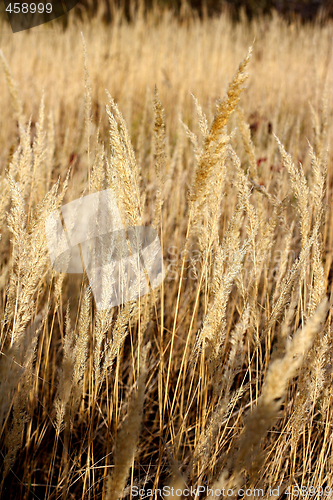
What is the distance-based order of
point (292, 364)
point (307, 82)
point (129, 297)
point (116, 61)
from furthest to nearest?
point (307, 82), point (116, 61), point (129, 297), point (292, 364)

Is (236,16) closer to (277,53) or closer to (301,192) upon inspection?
(277,53)

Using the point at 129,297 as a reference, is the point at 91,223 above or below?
above

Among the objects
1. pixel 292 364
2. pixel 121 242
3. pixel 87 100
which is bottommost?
pixel 292 364

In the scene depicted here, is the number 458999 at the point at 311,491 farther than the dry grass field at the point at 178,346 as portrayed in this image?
Yes

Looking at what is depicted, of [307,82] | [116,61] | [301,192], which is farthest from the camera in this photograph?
[307,82]

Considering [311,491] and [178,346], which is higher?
[178,346]

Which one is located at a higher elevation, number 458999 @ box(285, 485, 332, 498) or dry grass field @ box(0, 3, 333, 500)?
dry grass field @ box(0, 3, 333, 500)

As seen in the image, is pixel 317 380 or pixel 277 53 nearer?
pixel 317 380

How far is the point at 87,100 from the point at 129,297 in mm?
Result: 663

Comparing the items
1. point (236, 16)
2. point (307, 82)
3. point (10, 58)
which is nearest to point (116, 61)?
point (10, 58)

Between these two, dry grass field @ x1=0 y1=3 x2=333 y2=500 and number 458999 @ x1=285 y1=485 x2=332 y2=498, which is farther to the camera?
number 458999 @ x1=285 y1=485 x2=332 y2=498

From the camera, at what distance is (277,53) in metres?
4.93

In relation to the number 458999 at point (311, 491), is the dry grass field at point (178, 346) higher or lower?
higher

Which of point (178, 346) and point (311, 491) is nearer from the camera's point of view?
point (311, 491)
